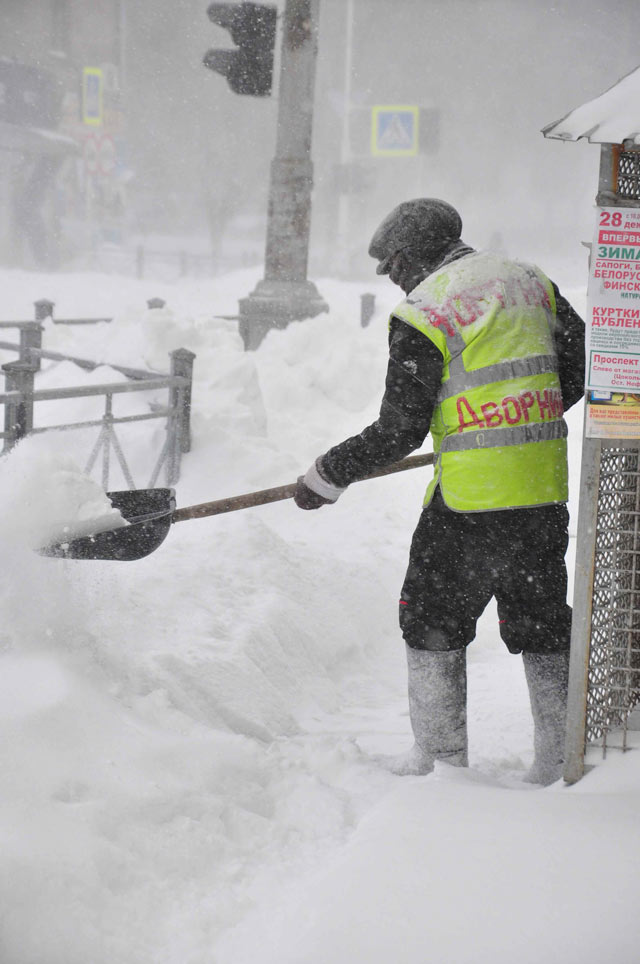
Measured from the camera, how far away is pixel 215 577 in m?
4.43

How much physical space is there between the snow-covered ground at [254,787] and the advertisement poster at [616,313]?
0.98 metres

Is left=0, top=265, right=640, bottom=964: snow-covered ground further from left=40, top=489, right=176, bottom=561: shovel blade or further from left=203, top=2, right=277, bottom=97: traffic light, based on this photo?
left=203, top=2, right=277, bottom=97: traffic light

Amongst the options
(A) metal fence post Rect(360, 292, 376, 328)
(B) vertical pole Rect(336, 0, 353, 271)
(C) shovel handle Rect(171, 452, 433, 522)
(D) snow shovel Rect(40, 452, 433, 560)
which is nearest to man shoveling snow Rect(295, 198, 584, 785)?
(C) shovel handle Rect(171, 452, 433, 522)

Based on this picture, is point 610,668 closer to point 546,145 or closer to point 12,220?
point 12,220

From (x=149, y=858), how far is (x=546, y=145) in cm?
4734

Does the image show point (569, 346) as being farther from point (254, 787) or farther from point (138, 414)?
point (138, 414)

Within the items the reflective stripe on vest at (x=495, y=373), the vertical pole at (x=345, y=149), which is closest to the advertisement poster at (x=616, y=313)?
the reflective stripe on vest at (x=495, y=373)

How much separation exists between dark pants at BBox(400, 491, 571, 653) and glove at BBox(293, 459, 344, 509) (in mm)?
300

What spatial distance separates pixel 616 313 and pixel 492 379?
1.46 ft

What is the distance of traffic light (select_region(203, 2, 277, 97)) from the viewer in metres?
8.42

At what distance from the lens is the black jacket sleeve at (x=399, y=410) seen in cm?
280

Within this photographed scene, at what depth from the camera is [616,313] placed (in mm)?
2434

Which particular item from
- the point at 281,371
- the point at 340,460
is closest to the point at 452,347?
the point at 340,460

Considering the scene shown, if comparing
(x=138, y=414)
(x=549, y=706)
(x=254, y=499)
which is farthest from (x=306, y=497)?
(x=138, y=414)
